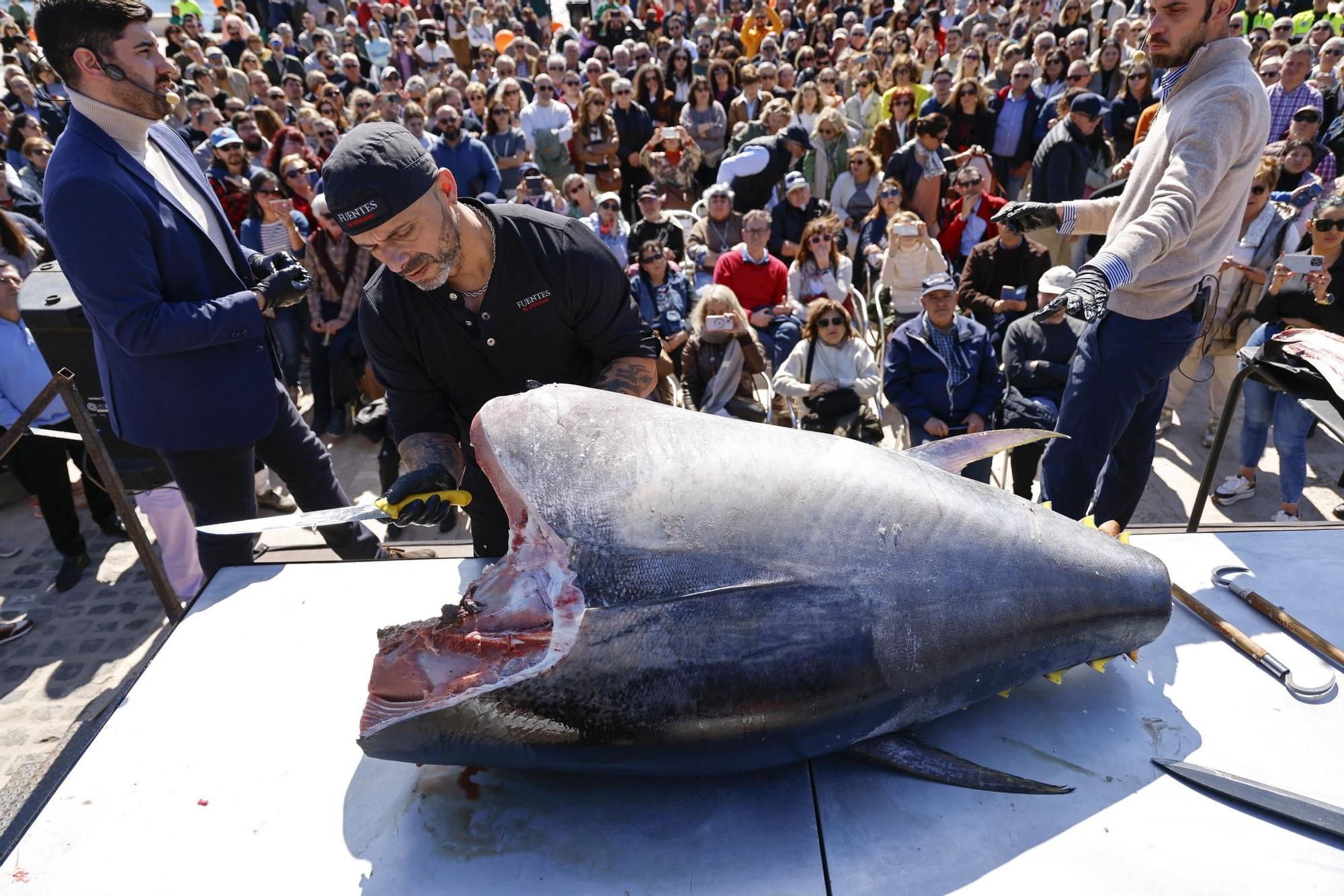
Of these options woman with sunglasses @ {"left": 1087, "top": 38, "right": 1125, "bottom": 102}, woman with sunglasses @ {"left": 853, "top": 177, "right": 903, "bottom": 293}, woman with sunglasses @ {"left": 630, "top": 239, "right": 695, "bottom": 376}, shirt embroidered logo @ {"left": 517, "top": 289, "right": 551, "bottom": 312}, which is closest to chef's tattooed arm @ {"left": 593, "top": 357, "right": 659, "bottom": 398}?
shirt embroidered logo @ {"left": 517, "top": 289, "right": 551, "bottom": 312}

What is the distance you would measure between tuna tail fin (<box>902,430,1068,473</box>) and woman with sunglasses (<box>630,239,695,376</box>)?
149 inches

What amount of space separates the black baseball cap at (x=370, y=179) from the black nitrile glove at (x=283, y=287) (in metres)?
1.10

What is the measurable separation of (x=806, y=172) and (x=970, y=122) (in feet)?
5.45

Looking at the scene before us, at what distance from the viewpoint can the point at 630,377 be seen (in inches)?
93.3

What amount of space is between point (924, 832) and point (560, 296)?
5.12 feet

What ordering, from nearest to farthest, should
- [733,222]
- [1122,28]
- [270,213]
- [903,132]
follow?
1. [270,213]
2. [733,222]
3. [903,132]
4. [1122,28]

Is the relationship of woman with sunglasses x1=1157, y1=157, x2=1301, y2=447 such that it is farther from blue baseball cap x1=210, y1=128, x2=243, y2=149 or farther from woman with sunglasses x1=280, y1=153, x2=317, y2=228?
blue baseball cap x1=210, y1=128, x2=243, y2=149

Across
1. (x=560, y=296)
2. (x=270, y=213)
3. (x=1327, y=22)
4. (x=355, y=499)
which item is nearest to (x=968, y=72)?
(x=1327, y=22)

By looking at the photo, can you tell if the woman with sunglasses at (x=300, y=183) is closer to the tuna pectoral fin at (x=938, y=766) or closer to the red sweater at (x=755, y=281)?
A: the red sweater at (x=755, y=281)

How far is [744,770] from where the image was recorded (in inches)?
63.4

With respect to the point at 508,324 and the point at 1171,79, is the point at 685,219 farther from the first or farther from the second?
the point at 508,324

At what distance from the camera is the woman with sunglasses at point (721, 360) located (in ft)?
17.3

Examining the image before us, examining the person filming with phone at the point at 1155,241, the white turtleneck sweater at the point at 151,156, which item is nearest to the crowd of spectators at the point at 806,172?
the person filming with phone at the point at 1155,241

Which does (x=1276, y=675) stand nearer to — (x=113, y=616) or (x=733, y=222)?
(x=113, y=616)
